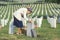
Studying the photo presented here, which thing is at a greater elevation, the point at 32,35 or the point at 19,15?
the point at 19,15

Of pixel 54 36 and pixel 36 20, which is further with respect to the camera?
pixel 36 20

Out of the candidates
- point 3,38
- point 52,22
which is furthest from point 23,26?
point 52,22

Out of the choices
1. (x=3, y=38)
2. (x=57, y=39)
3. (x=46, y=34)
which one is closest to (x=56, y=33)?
(x=46, y=34)

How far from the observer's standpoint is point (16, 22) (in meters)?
16.0

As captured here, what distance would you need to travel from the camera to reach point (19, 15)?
1595 centimetres

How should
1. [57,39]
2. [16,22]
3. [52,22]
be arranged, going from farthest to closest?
[52,22]
[16,22]
[57,39]

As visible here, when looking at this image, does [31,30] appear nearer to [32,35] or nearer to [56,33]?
[32,35]

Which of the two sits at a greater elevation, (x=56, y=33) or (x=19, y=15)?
(x=19, y=15)

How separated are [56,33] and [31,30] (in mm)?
2314

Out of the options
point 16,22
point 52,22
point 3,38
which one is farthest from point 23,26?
point 52,22

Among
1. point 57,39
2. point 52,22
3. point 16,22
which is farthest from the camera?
point 52,22

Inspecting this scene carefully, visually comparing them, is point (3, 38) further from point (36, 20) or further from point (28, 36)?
point (36, 20)

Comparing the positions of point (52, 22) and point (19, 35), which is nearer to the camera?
point (19, 35)

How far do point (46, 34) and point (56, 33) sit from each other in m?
0.84
